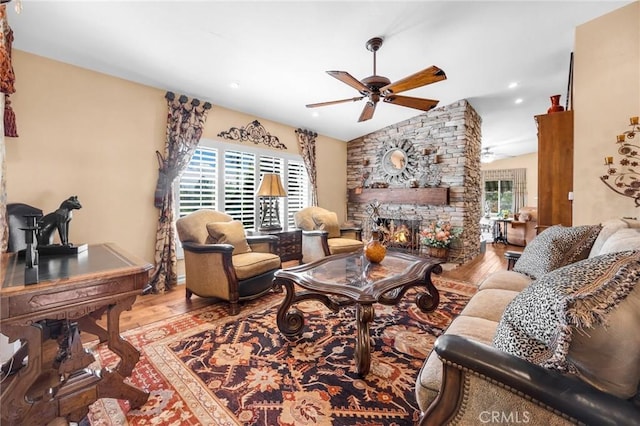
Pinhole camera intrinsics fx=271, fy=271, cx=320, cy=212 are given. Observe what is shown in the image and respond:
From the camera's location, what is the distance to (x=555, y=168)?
→ 3348 mm

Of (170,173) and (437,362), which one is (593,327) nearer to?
(437,362)

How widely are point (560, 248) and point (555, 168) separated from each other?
207 cm

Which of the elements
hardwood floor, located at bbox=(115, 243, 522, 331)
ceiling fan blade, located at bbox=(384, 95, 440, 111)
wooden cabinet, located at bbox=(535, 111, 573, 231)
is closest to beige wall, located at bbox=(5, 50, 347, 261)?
hardwood floor, located at bbox=(115, 243, 522, 331)

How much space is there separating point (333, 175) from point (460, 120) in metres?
2.60

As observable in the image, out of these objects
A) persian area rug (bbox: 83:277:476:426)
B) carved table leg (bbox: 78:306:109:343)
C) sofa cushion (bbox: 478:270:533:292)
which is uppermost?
sofa cushion (bbox: 478:270:533:292)

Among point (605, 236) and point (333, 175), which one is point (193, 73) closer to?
point (333, 175)

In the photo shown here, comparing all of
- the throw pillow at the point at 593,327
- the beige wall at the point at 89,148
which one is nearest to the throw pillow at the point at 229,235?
the beige wall at the point at 89,148

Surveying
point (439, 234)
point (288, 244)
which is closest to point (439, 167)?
Result: point (439, 234)

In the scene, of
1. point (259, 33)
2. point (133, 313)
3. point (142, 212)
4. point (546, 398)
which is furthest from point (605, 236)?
point (142, 212)

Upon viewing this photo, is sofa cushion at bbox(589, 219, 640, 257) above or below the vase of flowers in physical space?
above

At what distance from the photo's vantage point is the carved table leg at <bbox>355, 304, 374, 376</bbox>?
1682 millimetres

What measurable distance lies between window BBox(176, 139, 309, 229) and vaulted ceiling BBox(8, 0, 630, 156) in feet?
2.36

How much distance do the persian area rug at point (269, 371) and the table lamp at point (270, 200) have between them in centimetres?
175

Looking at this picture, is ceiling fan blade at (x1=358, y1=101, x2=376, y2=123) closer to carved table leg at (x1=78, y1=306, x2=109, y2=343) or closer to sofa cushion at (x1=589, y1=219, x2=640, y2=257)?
sofa cushion at (x1=589, y1=219, x2=640, y2=257)
